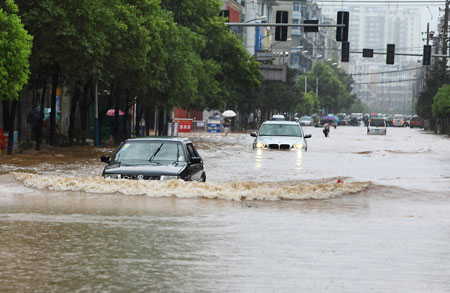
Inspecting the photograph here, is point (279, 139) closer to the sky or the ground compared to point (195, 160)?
closer to the sky

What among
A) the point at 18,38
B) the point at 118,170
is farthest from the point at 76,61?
the point at 118,170

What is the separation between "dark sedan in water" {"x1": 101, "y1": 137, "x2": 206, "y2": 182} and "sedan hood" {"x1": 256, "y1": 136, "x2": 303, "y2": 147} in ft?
56.2

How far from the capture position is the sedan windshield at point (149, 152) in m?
19.5

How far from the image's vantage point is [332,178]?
97.5 feet

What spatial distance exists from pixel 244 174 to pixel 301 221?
578 inches

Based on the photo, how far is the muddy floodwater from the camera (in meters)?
9.99

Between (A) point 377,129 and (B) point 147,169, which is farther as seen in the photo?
(A) point 377,129

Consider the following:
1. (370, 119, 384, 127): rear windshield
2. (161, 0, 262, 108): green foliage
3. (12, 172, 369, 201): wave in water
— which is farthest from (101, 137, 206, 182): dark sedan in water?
(370, 119, 384, 127): rear windshield

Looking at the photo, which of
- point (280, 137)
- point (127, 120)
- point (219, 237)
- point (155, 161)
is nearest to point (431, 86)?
point (127, 120)

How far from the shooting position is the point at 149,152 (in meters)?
19.7

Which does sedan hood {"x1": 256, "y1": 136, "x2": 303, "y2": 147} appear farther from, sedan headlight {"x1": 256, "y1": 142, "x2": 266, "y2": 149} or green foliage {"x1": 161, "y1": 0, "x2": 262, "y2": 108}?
green foliage {"x1": 161, "y1": 0, "x2": 262, "y2": 108}

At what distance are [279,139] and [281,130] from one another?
1.43 meters

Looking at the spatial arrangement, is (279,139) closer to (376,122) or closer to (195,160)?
(195,160)

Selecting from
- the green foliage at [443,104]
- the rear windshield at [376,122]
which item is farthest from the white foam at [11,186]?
the green foliage at [443,104]
